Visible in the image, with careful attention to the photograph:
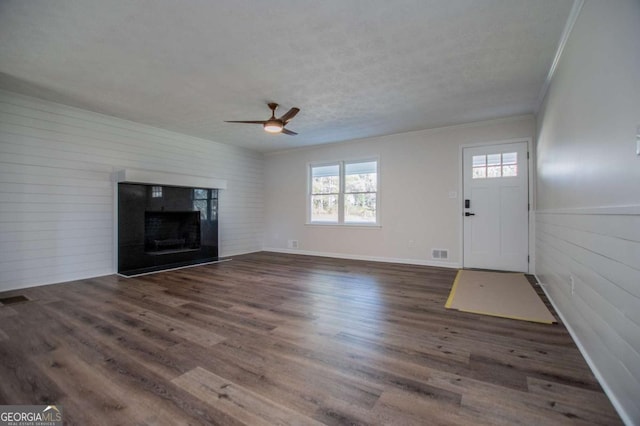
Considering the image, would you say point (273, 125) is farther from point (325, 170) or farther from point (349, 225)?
point (349, 225)

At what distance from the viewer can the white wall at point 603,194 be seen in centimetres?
140

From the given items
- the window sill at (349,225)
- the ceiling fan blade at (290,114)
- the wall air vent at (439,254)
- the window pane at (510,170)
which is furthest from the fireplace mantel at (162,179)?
the window pane at (510,170)

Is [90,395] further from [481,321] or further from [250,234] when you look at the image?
[250,234]

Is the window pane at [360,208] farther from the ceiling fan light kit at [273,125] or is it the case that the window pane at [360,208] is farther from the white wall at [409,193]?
the ceiling fan light kit at [273,125]

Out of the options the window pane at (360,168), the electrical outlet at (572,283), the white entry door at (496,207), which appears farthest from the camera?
the window pane at (360,168)

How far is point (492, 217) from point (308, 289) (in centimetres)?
348

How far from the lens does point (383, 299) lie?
11.1 feet

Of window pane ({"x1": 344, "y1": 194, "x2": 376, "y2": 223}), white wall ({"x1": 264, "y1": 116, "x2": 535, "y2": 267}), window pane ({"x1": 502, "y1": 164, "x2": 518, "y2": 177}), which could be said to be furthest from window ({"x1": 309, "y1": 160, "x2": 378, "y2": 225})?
window pane ({"x1": 502, "y1": 164, "x2": 518, "y2": 177})

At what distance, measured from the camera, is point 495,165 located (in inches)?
199

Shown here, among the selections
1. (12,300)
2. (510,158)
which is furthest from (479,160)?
(12,300)

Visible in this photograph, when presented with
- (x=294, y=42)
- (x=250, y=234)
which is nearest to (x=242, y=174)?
(x=250, y=234)

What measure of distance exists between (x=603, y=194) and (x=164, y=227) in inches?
235

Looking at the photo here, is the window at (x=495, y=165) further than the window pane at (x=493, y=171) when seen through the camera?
No

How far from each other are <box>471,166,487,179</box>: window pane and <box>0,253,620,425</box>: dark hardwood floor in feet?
8.82
